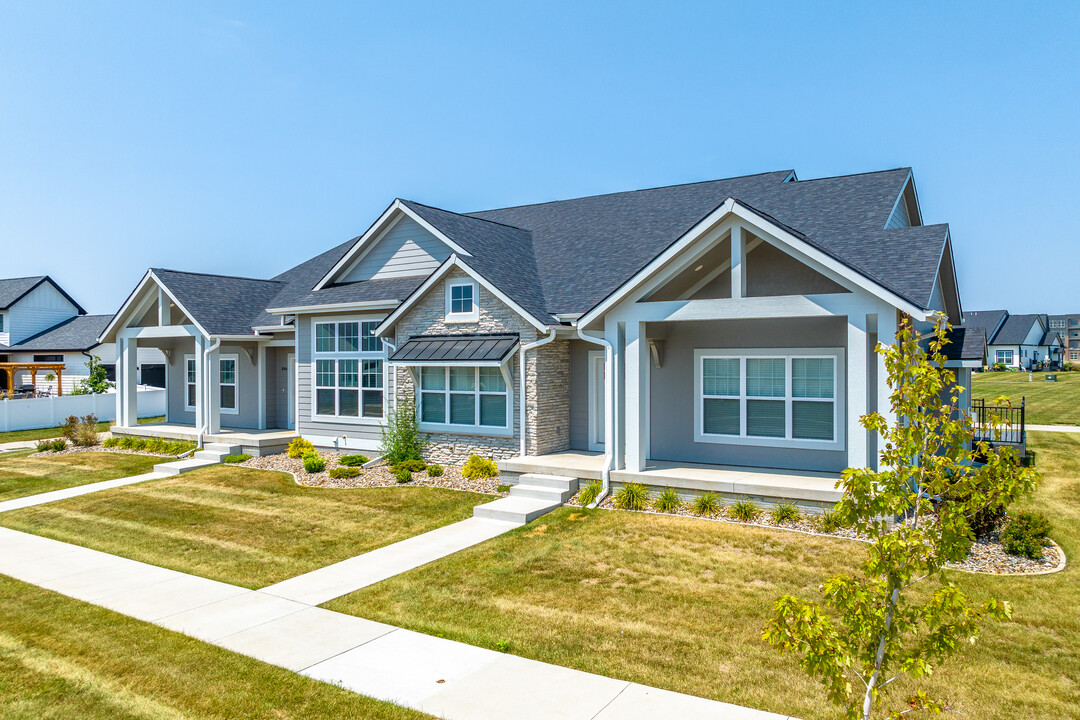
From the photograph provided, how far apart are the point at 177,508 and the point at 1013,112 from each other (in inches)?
832

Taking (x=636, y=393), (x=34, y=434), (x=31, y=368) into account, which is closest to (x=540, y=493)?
(x=636, y=393)

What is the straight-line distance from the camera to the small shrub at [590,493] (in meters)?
13.1

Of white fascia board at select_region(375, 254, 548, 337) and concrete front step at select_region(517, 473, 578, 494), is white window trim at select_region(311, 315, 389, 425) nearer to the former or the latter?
white fascia board at select_region(375, 254, 548, 337)

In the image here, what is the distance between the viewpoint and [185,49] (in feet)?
54.4

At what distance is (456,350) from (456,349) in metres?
0.04

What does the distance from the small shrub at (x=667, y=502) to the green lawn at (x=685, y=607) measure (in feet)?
1.84

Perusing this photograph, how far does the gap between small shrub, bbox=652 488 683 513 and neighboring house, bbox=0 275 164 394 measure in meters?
36.2

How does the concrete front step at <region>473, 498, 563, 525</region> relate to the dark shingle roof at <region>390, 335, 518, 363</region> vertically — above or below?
below

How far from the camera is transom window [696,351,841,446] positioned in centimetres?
1328

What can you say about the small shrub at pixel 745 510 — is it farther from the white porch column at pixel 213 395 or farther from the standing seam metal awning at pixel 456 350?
the white porch column at pixel 213 395

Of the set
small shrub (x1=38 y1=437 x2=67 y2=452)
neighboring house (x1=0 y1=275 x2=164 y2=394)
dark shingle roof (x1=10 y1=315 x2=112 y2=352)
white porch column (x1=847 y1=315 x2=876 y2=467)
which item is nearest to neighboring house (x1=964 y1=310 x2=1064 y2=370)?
white porch column (x1=847 y1=315 x2=876 y2=467)

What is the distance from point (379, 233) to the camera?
19125mm

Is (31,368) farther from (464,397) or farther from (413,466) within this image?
(464,397)

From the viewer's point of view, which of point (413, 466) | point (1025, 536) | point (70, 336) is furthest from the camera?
point (70, 336)
